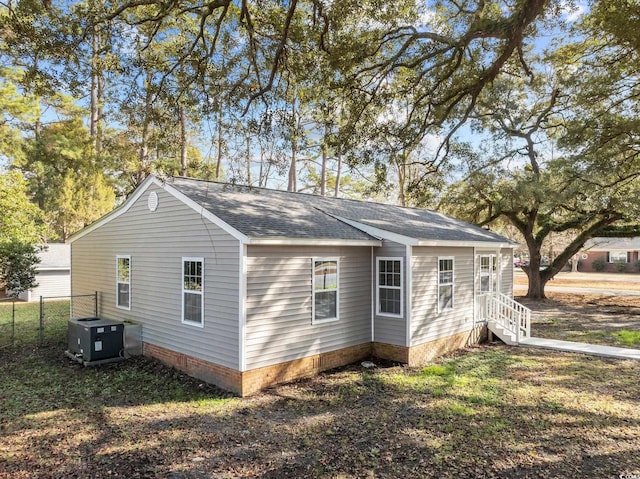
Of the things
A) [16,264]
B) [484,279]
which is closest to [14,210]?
[16,264]

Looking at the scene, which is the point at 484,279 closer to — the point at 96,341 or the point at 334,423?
the point at 334,423

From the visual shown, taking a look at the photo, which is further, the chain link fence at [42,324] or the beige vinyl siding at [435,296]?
the chain link fence at [42,324]

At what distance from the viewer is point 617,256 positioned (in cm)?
4503

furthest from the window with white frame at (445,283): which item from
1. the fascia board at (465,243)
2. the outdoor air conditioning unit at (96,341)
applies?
the outdoor air conditioning unit at (96,341)

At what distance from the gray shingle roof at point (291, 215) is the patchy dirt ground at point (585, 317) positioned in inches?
144

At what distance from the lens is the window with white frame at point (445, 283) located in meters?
10.4

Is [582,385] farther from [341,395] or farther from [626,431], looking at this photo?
[341,395]

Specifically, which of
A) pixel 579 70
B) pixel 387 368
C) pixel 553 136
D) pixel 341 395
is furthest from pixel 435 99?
pixel 553 136

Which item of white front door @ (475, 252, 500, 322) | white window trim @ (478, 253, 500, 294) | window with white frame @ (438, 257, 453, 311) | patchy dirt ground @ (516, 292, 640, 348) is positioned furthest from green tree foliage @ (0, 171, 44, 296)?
patchy dirt ground @ (516, 292, 640, 348)

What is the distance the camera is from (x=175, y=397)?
736cm

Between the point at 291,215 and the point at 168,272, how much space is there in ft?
9.97

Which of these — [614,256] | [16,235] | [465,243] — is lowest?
[614,256]

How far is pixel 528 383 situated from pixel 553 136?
47.6 feet

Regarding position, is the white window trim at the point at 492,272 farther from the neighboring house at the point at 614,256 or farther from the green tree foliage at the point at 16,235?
the neighboring house at the point at 614,256
